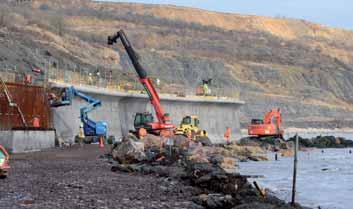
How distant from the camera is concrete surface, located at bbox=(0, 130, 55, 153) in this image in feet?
105

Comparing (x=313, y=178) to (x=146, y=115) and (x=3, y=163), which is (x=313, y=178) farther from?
(x=3, y=163)

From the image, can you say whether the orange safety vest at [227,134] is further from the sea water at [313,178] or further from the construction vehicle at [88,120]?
the construction vehicle at [88,120]

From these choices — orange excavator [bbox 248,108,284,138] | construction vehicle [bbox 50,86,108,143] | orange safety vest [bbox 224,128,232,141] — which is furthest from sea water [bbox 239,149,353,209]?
orange safety vest [bbox 224,128,232,141]

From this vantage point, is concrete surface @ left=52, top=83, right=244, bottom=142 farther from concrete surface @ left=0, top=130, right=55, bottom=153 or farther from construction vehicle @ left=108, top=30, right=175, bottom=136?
concrete surface @ left=0, top=130, right=55, bottom=153

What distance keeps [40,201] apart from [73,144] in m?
25.6

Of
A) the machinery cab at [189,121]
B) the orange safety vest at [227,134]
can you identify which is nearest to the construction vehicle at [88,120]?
the machinery cab at [189,121]

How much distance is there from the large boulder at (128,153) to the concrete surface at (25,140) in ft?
14.4

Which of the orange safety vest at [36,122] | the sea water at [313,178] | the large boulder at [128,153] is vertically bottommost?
the sea water at [313,178]

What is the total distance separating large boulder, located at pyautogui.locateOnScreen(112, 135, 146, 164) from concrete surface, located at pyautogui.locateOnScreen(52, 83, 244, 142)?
10.6m

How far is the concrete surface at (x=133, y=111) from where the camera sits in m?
42.7

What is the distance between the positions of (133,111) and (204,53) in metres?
Answer: 91.9

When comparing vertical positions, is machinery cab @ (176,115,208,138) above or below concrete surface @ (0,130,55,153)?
above

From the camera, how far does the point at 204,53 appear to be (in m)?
142

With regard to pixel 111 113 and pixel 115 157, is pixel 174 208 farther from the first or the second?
pixel 111 113
